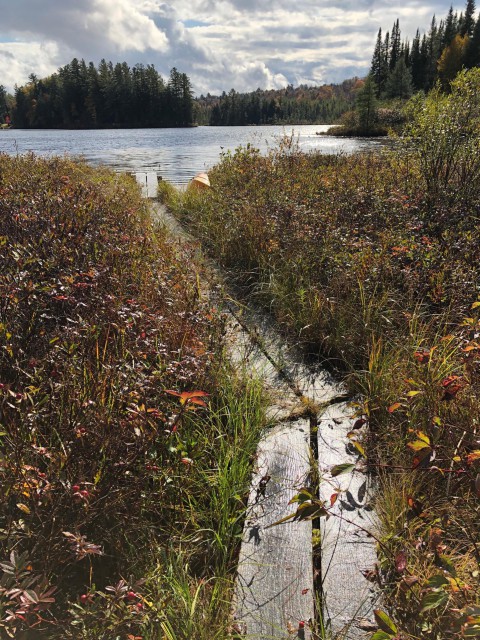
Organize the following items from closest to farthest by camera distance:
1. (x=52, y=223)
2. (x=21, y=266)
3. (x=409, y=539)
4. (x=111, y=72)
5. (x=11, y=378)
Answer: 1. (x=409, y=539)
2. (x=11, y=378)
3. (x=21, y=266)
4. (x=52, y=223)
5. (x=111, y=72)

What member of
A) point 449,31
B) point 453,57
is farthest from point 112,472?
point 449,31

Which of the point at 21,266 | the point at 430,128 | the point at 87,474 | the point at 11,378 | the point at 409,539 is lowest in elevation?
the point at 409,539

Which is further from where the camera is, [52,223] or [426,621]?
[52,223]

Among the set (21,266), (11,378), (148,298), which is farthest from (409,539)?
(21,266)

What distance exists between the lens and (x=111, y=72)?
4584 inches

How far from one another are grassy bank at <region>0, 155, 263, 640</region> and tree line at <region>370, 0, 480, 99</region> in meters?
73.4

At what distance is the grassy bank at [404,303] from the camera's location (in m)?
1.63

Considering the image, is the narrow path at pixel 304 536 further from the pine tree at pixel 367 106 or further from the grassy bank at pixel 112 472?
the pine tree at pixel 367 106

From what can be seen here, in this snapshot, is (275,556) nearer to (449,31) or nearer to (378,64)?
(449,31)

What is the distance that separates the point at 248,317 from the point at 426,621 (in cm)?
293

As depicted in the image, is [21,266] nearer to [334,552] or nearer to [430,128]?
[334,552]

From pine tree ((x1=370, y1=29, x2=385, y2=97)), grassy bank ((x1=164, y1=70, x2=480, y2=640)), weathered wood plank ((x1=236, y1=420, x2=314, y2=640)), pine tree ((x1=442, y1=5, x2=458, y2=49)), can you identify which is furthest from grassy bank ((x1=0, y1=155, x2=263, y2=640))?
pine tree ((x1=370, y1=29, x2=385, y2=97))

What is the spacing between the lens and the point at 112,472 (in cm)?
185

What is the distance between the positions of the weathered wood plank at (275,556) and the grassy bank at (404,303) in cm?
34
